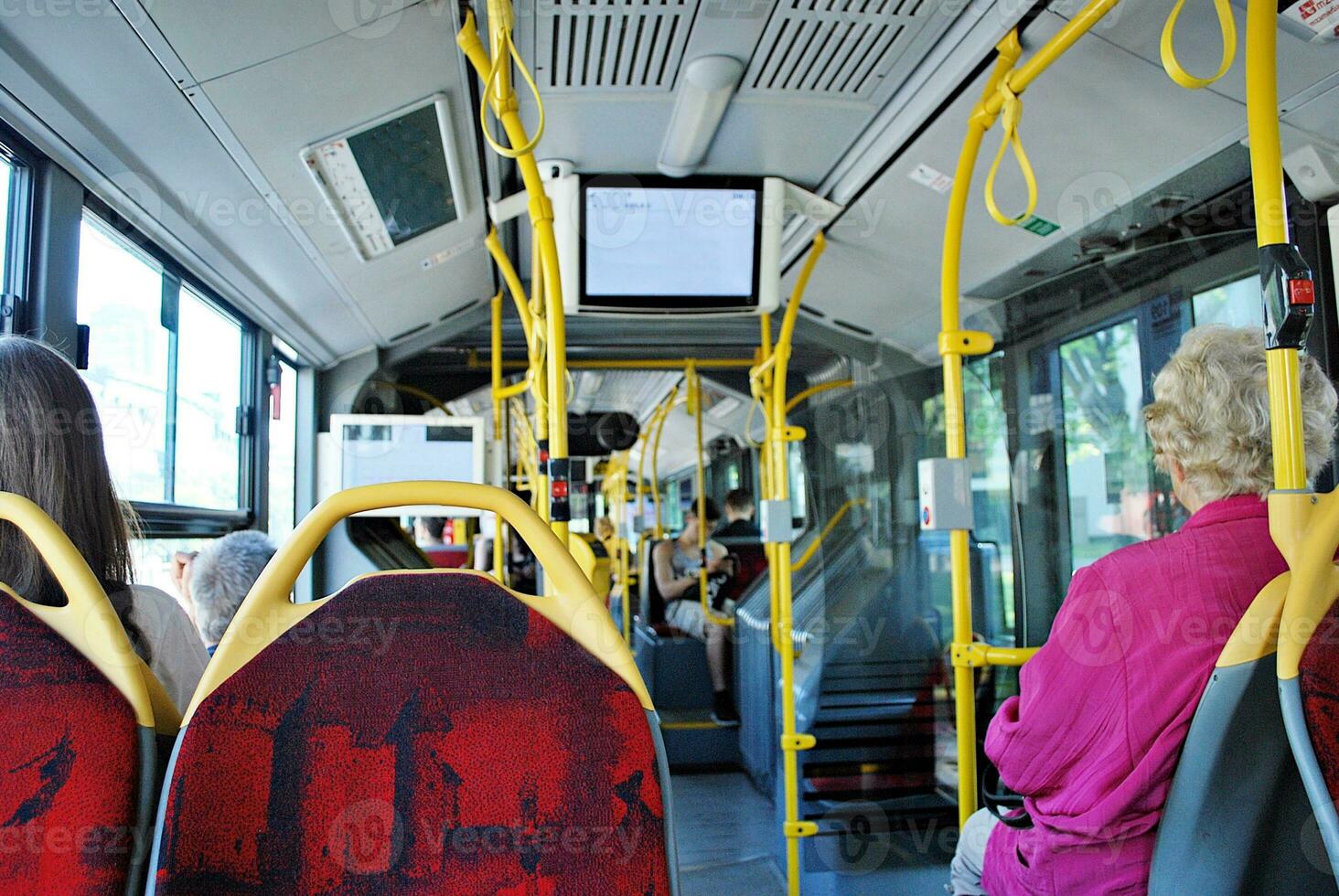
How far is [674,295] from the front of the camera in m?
3.39

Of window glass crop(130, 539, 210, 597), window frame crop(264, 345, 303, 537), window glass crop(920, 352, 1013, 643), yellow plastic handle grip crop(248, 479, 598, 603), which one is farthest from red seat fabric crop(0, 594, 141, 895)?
window frame crop(264, 345, 303, 537)

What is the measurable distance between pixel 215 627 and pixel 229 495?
6.85ft

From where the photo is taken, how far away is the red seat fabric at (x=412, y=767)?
1.10 metres

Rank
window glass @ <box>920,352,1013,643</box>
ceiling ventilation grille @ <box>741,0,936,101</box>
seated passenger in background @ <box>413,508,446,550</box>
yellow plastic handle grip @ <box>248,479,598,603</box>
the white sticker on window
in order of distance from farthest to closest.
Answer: seated passenger in background @ <box>413,508,446,550</box>
window glass @ <box>920,352,1013,643</box>
the white sticker on window
ceiling ventilation grille @ <box>741,0,936,101</box>
yellow plastic handle grip @ <box>248,479,598,603</box>

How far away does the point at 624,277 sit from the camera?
3.35 m

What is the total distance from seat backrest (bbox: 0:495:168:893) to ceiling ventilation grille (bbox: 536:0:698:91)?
2064 millimetres

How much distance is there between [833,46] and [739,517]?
5.33 meters

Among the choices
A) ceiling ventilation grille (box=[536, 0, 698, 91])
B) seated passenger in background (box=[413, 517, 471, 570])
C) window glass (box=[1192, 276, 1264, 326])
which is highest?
ceiling ventilation grille (box=[536, 0, 698, 91])

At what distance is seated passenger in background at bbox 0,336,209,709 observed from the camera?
4.75 ft

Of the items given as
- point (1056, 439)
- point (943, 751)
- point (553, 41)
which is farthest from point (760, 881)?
point (553, 41)

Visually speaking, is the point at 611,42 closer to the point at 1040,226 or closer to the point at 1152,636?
the point at 1040,226

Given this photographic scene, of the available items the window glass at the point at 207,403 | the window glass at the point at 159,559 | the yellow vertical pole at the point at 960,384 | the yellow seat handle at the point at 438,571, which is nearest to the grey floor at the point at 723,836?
the yellow vertical pole at the point at 960,384

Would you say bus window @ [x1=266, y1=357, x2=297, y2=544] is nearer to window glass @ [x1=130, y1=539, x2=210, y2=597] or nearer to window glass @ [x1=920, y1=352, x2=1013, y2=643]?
window glass @ [x1=130, y1=539, x2=210, y2=597]

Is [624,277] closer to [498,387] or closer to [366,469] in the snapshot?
[498,387]
